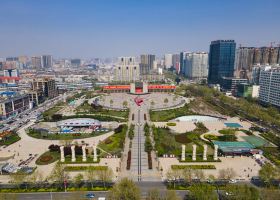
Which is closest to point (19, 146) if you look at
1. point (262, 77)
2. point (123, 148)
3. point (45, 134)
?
point (45, 134)

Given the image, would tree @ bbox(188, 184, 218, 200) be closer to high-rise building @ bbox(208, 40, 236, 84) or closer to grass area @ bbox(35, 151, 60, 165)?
grass area @ bbox(35, 151, 60, 165)

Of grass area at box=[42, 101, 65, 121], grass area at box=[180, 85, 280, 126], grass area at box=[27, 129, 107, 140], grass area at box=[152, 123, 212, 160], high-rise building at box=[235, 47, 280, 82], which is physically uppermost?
high-rise building at box=[235, 47, 280, 82]

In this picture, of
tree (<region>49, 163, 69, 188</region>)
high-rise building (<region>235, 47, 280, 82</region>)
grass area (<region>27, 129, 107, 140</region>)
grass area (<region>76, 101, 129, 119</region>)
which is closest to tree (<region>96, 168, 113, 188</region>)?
tree (<region>49, 163, 69, 188</region>)

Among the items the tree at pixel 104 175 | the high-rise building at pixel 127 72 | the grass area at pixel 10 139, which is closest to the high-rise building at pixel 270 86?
the tree at pixel 104 175

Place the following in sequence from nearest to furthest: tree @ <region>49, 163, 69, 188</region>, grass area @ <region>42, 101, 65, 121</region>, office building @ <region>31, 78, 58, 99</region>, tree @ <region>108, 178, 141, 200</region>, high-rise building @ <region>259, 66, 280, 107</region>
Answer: tree @ <region>108, 178, 141, 200</region> < tree @ <region>49, 163, 69, 188</region> < grass area @ <region>42, 101, 65, 121</region> < high-rise building @ <region>259, 66, 280, 107</region> < office building @ <region>31, 78, 58, 99</region>

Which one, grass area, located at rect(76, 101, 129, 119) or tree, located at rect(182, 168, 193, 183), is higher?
grass area, located at rect(76, 101, 129, 119)

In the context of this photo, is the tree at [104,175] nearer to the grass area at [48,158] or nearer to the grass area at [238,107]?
the grass area at [48,158]
